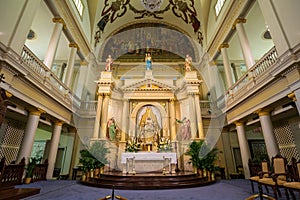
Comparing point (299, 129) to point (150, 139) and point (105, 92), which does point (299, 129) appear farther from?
point (105, 92)

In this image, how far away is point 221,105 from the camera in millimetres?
10164

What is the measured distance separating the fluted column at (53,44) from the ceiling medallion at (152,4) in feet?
25.7

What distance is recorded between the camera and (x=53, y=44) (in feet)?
26.6

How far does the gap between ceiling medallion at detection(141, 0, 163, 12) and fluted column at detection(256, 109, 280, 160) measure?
11983 mm

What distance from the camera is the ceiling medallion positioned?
1389cm

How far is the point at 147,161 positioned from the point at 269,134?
5254mm

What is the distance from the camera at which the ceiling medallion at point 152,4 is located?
45.6 feet

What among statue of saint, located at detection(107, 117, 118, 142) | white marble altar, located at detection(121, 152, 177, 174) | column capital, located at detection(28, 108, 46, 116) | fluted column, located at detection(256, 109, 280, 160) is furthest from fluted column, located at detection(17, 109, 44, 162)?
fluted column, located at detection(256, 109, 280, 160)

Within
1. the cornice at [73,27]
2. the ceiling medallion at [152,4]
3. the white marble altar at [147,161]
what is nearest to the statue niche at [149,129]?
the white marble altar at [147,161]

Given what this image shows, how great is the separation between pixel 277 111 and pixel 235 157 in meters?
4.97

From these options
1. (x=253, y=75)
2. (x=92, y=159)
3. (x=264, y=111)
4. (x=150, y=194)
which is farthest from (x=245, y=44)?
(x=92, y=159)

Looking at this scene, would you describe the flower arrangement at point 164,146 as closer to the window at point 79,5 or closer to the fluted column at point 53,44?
the fluted column at point 53,44

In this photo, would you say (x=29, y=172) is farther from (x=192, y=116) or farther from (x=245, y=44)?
(x=245, y=44)

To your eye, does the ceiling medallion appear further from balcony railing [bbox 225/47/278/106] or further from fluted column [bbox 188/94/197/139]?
balcony railing [bbox 225/47/278/106]
